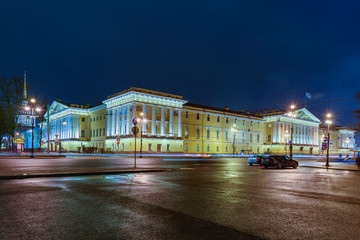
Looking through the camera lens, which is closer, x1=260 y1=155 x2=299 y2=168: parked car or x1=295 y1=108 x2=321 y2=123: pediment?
x1=260 y1=155 x2=299 y2=168: parked car

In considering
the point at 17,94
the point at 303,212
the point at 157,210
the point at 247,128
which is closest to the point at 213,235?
the point at 157,210

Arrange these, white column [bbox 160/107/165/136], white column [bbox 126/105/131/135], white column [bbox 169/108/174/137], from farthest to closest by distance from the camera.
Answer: white column [bbox 169/108/174/137] → white column [bbox 160/107/165/136] → white column [bbox 126/105/131/135]

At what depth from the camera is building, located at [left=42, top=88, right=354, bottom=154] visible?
6631cm

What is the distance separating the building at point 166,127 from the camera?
66.3 metres

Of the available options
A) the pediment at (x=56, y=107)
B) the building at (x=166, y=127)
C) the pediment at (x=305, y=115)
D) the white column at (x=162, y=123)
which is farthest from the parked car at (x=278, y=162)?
the pediment at (x=305, y=115)

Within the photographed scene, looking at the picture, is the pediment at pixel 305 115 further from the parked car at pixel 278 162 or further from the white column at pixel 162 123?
the parked car at pixel 278 162

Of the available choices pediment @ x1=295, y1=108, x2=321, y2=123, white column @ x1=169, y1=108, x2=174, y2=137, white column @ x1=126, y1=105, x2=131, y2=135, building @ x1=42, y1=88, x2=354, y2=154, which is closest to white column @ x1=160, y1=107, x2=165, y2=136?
building @ x1=42, y1=88, x2=354, y2=154

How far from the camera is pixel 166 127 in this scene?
70125 mm

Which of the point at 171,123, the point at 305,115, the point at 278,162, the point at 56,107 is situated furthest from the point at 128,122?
the point at 305,115

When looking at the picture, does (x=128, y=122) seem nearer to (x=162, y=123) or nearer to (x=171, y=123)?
(x=162, y=123)

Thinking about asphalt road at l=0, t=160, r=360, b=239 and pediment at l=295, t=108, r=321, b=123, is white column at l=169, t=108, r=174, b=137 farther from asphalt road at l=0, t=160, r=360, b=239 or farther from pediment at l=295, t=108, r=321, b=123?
asphalt road at l=0, t=160, r=360, b=239

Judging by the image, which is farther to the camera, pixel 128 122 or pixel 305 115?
pixel 305 115

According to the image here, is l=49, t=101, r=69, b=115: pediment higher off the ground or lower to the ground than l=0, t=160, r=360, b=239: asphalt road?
higher

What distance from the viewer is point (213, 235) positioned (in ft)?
17.6
